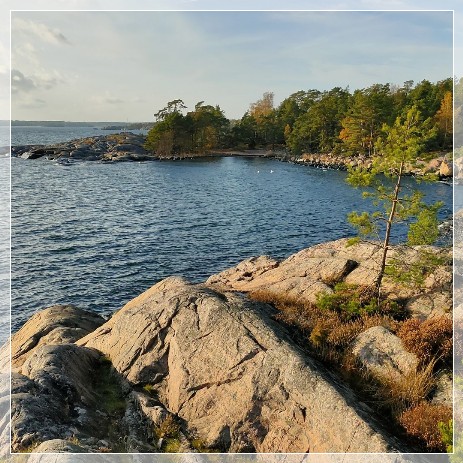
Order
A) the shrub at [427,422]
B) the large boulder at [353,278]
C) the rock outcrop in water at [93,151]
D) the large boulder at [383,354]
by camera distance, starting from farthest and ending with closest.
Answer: the rock outcrop in water at [93,151] < the large boulder at [353,278] < the large boulder at [383,354] < the shrub at [427,422]

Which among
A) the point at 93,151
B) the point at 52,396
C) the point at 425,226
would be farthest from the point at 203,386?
the point at 93,151

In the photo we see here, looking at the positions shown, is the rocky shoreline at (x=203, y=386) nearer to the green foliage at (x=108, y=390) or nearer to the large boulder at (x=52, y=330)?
the green foliage at (x=108, y=390)

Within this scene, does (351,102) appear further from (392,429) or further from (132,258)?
(392,429)

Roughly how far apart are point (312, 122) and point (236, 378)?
120m

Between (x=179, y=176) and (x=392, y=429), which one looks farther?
(x=179, y=176)

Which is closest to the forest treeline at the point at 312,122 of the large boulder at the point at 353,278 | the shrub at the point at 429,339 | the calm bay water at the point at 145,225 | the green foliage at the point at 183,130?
the green foliage at the point at 183,130

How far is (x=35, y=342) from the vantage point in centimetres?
2152

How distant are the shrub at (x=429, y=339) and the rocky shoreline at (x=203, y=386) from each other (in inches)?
13.8

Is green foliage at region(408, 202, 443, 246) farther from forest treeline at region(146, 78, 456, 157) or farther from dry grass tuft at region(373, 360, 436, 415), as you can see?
forest treeline at region(146, 78, 456, 157)

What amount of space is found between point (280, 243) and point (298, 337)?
30.3 meters

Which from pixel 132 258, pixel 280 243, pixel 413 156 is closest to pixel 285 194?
pixel 280 243

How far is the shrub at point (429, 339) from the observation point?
1345cm

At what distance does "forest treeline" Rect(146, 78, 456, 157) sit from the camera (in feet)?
330

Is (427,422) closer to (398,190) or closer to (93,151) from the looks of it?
(398,190)
